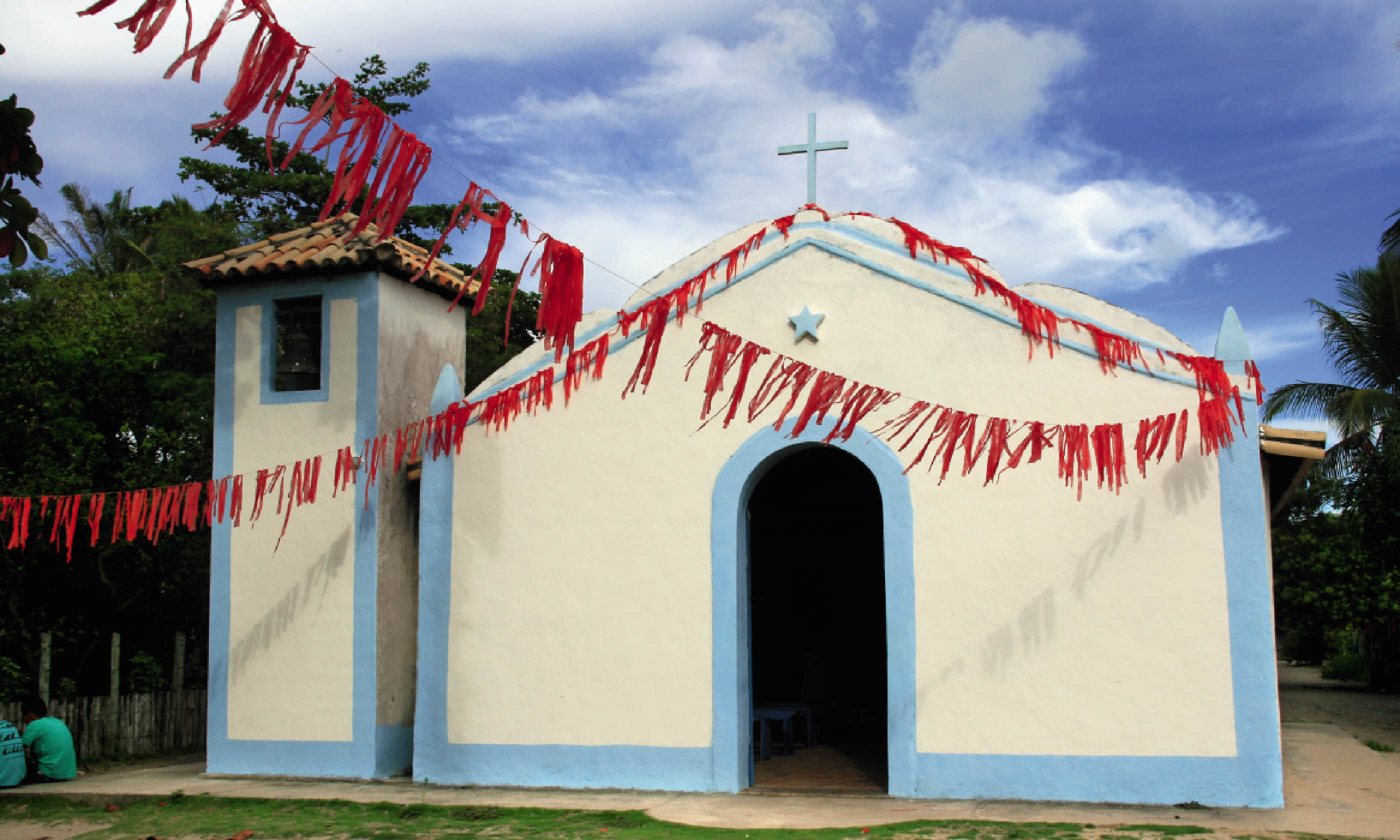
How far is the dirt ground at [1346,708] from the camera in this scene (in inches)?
554

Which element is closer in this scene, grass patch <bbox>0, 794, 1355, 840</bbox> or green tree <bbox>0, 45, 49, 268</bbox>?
green tree <bbox>0, 45, 49, 268</bbox>

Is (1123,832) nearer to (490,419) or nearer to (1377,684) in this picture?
(490,419)

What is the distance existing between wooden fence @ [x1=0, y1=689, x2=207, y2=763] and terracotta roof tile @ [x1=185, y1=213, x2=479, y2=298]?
4.94m

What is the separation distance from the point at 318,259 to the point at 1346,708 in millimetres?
17752

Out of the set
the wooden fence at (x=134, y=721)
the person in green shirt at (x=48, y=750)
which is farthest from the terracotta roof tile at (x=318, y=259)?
the wooden fence at (x=134, y=721)

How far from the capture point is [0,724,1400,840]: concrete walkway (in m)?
7.53

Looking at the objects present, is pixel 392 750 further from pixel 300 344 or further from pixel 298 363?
pixel 300 344

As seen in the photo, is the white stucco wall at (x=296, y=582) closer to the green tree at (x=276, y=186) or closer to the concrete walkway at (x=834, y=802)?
the concrete walkway at (x=834, y=802)

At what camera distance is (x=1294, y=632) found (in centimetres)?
3244

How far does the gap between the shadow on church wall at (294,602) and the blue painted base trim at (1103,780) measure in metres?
5.62

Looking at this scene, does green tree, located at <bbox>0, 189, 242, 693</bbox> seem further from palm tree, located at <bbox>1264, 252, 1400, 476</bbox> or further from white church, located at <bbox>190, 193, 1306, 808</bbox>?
palm tree, located at <bbox>1264, 252, 1400, 476</bbox>

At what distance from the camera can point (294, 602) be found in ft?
33.0

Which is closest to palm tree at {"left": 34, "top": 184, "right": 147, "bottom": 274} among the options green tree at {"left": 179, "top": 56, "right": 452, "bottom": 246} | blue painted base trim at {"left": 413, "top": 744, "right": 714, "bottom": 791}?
green tree at {"left": 179, "top": 56, "right": 452, "bottom": 246}

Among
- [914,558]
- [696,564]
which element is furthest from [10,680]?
[914,558]
